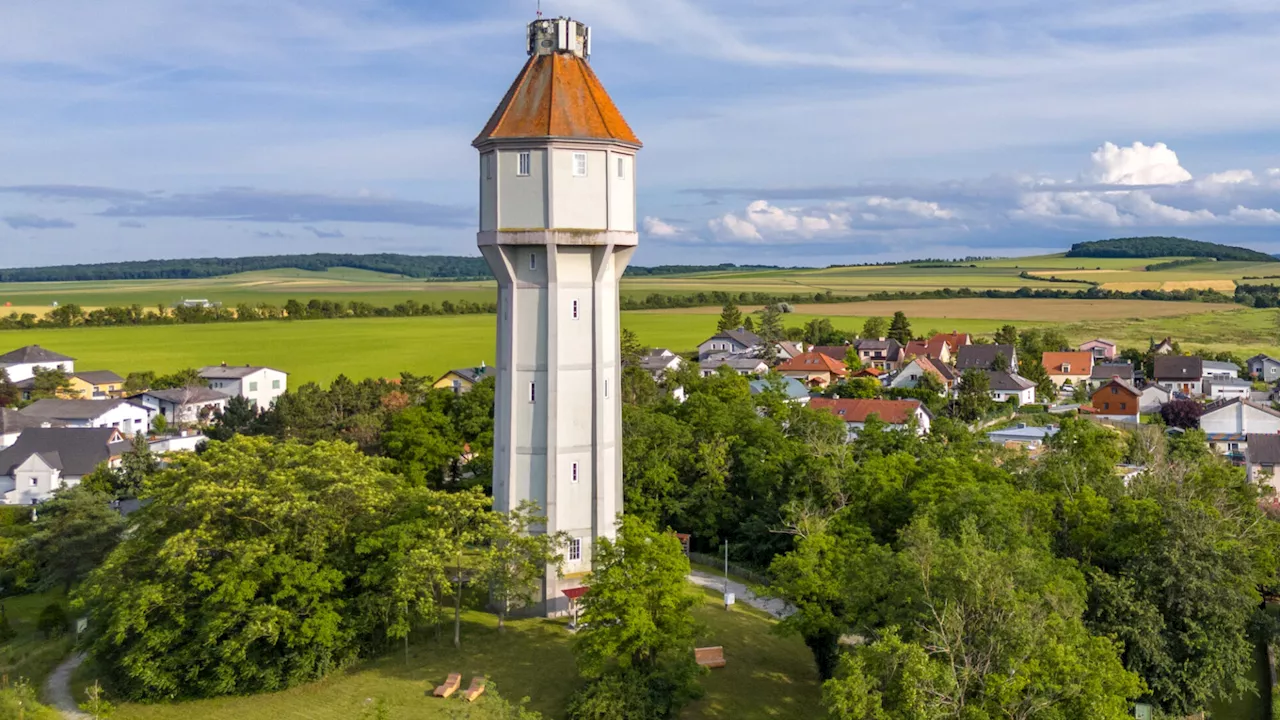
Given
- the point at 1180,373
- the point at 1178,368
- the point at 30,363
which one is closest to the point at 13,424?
the point at 30,363

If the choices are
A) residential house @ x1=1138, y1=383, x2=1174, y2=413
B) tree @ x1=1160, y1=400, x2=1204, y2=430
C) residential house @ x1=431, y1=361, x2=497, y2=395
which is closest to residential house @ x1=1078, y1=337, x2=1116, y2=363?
residential house @ x1=1138, y1=383, x2=1174, y2=413

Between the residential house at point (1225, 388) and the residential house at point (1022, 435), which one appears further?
the residential house at point (1225, 388)

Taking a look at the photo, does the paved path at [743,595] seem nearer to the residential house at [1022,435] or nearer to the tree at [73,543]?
the tree at [73,543]

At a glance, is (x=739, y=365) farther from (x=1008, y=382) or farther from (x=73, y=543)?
(x=73, y=543)

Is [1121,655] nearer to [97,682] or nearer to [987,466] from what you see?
[987,466]

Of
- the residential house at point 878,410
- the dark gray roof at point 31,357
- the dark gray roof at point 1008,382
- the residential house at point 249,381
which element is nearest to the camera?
the residential house at point 878,410

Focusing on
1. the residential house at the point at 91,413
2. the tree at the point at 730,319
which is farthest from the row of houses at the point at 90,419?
the tree at the point at 730,319
